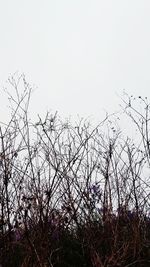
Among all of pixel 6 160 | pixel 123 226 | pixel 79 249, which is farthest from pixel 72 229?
pixel 6 160

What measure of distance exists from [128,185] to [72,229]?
1315mm

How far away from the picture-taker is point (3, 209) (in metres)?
4.45

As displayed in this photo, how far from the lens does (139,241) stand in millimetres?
5312

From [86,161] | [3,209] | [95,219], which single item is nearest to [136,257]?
Result: [95,219]

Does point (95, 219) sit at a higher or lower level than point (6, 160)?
lower

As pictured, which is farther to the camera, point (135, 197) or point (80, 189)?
point (135, 197)

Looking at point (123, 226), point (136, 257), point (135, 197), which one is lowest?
point (136, 257)

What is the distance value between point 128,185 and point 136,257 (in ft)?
4.46

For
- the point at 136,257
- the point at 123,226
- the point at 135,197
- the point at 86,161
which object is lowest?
the point at 136,257

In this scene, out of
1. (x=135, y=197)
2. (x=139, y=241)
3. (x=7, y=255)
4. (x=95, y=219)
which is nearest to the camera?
(x=7, y=255)

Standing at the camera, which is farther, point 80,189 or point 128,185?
point 128,185

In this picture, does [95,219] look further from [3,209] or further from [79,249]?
[3,209]

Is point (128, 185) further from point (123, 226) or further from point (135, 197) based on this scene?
point (123, 226)

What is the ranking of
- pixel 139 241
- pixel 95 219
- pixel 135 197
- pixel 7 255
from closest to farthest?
1. pixel 7 255
2. pixel 139 241
3. pixel 95 219
4. pixel 135 197
